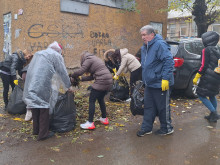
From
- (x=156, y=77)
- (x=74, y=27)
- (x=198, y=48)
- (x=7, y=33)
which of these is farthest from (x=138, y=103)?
(x=7, y=33)

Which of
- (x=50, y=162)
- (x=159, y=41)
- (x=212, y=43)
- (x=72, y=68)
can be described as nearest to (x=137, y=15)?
(x=72, y=68)

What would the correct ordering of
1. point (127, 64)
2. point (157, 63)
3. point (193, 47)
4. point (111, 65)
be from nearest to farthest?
point (157, 63), point (127, 64), point (111, 65), point (193, 47)

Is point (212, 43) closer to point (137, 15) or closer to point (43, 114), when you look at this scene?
point (43, 114)

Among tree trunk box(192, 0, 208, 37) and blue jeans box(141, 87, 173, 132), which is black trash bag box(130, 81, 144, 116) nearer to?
blue jeans box(141, 87, 173, 132)

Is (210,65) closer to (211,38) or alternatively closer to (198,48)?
(211,38)

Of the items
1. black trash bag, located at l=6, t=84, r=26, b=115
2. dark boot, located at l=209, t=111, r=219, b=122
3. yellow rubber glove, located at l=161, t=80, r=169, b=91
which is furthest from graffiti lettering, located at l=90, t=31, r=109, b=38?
yellow rubber glove, located at l=161, t=80, r=169, b=91

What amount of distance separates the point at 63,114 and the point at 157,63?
184cm

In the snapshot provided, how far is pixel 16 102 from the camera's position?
4.92 meters

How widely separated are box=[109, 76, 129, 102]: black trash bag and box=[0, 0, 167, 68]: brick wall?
334 centimetres

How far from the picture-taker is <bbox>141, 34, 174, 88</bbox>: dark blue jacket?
363cm

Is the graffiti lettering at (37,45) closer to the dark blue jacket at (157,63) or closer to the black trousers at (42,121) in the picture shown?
the black trousers at (42,121)

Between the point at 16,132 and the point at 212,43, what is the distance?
13.7 ft

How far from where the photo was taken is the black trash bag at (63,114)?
3.92 m

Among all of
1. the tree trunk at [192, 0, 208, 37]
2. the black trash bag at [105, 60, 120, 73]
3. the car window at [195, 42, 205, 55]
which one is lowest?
the black trash bag at [105, 60, 120, 73]
